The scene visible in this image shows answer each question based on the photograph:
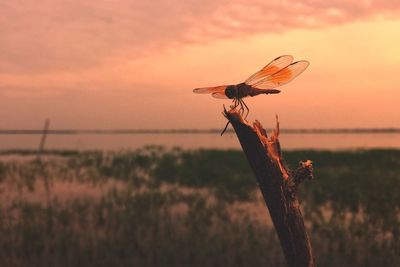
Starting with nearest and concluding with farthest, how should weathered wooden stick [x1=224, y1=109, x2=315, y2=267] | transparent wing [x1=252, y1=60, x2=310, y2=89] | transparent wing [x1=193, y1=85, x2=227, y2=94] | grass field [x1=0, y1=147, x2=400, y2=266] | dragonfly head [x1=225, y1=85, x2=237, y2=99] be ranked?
1. weathered wooden stick [x1=224, y1=109, x2=315, y2=267]
2. dragonfly head [x1=225, y1=85, x2=237, y2=99]
3. transparent wing [x1=193, y1=85, x2=227, y2=94]
4. transparent wing [x1=252, y1=60, x2=310, y2=89]
5. grass field [x1=0, y1=147, x2=400, y2=266]

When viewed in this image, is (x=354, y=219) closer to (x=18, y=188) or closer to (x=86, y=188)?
(x=86, y=188)

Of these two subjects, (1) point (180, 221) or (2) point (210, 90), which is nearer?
(2) point (210, 90)

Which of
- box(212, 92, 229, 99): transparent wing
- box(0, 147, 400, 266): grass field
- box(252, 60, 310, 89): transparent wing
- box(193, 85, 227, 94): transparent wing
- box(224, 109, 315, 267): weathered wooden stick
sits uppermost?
box(252, 60, 310, 89): transparent wing

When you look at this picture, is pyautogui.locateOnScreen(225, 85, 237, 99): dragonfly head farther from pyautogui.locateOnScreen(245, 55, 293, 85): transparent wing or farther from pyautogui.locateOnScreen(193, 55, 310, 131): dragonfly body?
pyautogui.locateOnScreen(245, 55, 293, 85): transparent wing

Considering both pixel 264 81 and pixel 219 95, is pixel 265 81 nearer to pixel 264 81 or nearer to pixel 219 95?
pixel 264 81

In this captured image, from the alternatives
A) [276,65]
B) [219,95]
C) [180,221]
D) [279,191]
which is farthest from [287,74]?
[180,221]

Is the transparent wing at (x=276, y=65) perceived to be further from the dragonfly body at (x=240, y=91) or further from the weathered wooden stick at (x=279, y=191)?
the weathered wooden stick at (x=279, y=191)

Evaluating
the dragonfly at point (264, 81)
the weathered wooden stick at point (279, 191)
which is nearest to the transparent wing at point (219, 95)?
the dragonfly at point (264, 81)

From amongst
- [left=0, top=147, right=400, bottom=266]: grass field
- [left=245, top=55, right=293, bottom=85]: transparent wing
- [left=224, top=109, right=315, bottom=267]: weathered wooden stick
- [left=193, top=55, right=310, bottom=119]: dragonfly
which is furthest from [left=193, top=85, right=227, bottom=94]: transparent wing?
[left=0, top=147, right=400, bottom=266]: grass field
